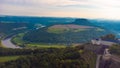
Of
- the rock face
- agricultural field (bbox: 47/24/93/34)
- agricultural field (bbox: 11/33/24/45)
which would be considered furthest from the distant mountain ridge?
agricultural field (bbox: 11/33/24/45)

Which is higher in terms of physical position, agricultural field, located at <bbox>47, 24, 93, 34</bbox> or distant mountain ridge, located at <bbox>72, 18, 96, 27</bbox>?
distant mountain ridge, located at <bbox>72, 18, 96, 27</bbox>

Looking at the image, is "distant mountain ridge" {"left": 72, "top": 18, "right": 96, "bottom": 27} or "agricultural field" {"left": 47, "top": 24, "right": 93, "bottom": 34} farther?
"distant mountain ridge" {"left": 72, "top": 18, "right": 96, "bottom": 27}

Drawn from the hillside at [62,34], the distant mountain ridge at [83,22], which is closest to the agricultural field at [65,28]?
the hillside at [62,34]

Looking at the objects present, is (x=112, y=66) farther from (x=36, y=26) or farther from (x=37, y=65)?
(x=36, y=26)

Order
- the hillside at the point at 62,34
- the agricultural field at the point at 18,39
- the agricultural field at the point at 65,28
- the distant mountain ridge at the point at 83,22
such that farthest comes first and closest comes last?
the distant mountain ridge at the point at 83,22 < the agricultural field at the point at 65,28 < the agricultural field at the point at 18,39 < the hillside at the point at 62,34

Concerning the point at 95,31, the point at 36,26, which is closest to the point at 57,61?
the point at 95,31

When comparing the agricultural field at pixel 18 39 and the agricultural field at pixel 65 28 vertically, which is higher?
the agricultural field at pixel 65 28

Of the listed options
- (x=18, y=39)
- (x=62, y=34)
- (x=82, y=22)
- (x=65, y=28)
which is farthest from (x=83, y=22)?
(x=18, y=39)

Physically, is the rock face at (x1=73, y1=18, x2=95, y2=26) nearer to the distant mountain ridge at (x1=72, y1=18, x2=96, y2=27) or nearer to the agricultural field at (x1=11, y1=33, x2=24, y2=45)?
the distant mountain ridge at (x1=72, y1=18, x2=96, y2=27)

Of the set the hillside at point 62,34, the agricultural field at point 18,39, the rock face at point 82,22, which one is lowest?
the agricultural field at point 18,39

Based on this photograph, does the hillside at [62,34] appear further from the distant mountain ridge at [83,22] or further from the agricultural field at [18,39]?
the distant mountain ridge at [83,22]

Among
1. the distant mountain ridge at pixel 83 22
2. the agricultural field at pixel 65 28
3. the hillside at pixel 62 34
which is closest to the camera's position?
the hillside at pixel 62 34
